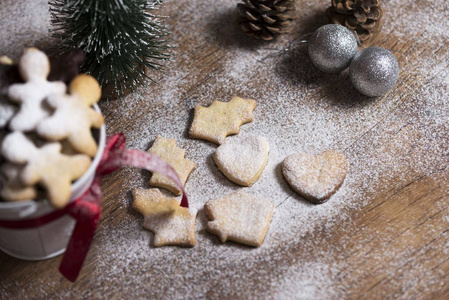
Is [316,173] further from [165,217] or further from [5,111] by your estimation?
[5,111]

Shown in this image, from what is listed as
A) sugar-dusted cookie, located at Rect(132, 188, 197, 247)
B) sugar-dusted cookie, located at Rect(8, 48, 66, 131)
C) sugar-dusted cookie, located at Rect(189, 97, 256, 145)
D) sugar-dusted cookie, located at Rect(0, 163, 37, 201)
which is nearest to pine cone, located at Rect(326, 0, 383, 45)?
sugar-dusted cookie, located at Rect(189, 97, 256, 145)

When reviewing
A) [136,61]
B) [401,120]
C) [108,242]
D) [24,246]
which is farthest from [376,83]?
[24,246]

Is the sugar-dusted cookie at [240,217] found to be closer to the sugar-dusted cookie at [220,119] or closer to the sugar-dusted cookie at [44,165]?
the sugar-dusted cookie at [220,119]

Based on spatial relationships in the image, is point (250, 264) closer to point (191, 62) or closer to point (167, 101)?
point (167, 101)

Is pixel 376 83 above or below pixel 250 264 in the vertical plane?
above

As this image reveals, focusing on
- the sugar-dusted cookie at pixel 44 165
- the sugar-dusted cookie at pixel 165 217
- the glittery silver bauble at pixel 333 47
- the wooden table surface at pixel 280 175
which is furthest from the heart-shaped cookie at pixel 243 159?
the sugar-dusted cookie at pixel 44 165

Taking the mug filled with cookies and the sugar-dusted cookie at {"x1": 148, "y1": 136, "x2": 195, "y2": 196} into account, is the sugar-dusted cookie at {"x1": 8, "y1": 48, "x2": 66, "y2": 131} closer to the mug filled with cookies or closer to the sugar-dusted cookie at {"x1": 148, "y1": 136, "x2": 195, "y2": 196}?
the mug filled with cookies
